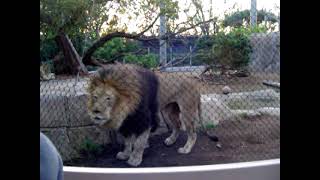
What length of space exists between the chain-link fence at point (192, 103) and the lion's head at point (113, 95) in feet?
0.08

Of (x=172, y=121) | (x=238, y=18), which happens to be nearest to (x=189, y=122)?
(x=172, y=121)

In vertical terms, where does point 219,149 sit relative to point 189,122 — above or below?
below

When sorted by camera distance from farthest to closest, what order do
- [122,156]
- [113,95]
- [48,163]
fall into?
[122,156]
[113,95]
[48,163]

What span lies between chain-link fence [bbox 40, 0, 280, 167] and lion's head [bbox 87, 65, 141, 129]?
24 millimetres

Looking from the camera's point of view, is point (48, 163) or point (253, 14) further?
point (253, 14)

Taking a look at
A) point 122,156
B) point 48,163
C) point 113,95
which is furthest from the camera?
point 122,156

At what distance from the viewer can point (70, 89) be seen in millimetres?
1884

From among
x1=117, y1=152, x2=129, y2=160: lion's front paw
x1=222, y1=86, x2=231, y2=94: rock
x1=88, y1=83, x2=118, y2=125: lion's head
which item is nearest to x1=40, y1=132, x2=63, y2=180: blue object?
x1=88, y1=83, x2=118, y2=125: lion's head

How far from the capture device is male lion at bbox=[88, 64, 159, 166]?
1.72 metres

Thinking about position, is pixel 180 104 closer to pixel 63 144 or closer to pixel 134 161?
pixel 134 161

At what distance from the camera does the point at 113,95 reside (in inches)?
67.4

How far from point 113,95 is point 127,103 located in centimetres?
7
